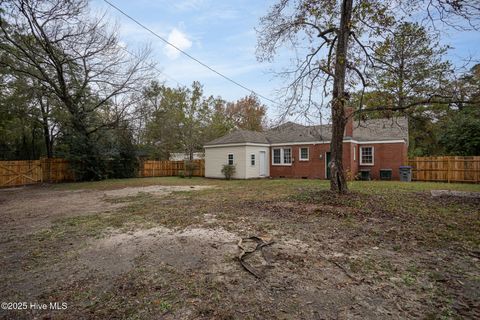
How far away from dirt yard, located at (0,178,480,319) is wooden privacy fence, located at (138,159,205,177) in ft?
52.4

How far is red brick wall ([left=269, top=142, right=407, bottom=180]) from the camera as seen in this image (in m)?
17.3

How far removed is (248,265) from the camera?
3.91m

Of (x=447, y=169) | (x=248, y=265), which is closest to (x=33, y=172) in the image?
(x=248, y=265)

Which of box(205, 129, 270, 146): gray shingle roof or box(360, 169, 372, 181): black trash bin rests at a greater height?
box(205, 129, 270, 146): gray shingle roof

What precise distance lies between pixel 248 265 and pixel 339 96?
7327 mm

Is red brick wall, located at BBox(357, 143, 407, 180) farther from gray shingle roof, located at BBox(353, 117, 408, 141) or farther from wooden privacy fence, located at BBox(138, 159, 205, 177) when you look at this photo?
wooden privacy fence, located at BBox(138, 159, 205, 177)

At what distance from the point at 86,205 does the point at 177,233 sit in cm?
559

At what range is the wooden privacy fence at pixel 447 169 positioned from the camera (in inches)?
609

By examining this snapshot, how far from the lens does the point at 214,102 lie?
31.2m

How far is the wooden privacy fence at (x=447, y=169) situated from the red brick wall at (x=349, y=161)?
115 cm

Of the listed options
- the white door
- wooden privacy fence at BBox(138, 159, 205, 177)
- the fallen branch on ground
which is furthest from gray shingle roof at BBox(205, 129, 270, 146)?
the fallen branch on ground

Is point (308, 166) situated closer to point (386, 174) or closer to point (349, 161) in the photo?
point (349, 161)

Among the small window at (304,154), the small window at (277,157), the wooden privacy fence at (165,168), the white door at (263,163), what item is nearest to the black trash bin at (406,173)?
the small window at (304,154)

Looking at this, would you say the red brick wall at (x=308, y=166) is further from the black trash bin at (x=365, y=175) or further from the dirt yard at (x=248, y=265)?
the dirt yard at (x=248, y=265)
